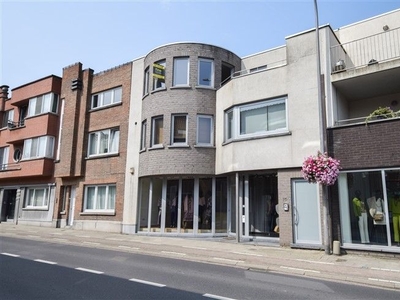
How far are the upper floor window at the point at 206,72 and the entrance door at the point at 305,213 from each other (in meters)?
7.21

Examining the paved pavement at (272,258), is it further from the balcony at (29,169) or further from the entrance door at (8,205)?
the entrance door at (8,205)

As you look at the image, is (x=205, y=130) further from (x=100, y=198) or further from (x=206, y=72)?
(x=100, y=198)

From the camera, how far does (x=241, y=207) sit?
47.0ft

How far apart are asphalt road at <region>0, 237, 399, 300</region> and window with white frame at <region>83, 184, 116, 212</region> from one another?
364 inches

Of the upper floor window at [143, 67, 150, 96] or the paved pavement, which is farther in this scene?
the upper floor window at [143, 67, 150, 96]

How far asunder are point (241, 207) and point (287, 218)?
7.59ft

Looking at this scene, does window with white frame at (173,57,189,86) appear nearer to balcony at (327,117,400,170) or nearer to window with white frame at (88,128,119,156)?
window with white frame at (88,128,119,156)

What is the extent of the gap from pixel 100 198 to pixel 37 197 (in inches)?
289

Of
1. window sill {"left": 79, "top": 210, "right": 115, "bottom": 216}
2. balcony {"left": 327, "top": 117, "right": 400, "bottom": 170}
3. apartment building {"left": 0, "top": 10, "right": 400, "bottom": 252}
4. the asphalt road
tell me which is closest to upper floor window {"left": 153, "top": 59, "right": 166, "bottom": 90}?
apartment building {"left": 0, "top": 10, "right": 400, "bottom": 252}

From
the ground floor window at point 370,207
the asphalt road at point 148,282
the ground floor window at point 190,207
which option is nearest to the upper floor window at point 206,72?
the ground floor window at point 190,207

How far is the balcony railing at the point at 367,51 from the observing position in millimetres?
13336

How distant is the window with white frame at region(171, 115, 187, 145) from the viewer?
16406mm

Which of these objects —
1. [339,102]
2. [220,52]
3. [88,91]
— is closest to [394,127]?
[339,102]

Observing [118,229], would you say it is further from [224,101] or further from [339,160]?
[339,160]
